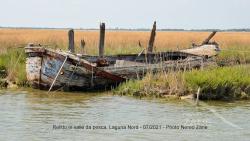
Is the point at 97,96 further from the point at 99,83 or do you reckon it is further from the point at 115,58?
the point at 115,58

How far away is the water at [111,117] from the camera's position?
11.9 metres

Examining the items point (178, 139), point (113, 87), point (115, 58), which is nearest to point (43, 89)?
point (113, 87)

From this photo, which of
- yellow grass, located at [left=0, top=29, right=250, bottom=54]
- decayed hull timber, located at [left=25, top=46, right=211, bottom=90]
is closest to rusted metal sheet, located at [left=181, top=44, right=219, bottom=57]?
decayed hull timber, located at [left=25, top=46, right=211, bottom=90]

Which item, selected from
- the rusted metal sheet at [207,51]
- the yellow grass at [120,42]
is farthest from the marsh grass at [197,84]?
the yellow grass at [120,42]

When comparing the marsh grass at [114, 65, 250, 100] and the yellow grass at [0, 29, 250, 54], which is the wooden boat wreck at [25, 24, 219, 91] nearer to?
the marsh grass at [114, 65, 250, 100]

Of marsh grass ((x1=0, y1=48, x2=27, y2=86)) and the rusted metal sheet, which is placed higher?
the rusted metal sheet

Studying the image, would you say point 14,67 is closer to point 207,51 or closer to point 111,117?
point 111,117

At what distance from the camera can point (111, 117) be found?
46.0ft

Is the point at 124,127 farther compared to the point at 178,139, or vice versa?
the point at 124,127

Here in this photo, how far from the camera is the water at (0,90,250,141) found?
1188 centimetres

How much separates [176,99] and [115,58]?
624cm

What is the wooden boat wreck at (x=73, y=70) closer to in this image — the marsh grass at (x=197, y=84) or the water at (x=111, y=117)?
the water at (x=111, y=117)

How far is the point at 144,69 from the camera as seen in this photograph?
773 inches

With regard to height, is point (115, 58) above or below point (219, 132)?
above
